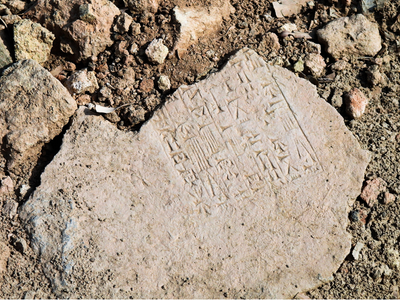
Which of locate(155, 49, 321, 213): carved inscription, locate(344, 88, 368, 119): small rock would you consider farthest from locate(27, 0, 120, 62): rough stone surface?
locate(344, 88, 368, 119): small rock

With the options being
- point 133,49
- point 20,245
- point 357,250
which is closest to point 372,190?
point 357,250

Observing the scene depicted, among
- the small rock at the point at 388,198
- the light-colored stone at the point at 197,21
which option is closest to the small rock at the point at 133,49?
the light-colored stone at the point at 197,21

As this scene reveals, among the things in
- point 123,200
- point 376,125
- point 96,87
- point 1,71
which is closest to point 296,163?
point 376,125

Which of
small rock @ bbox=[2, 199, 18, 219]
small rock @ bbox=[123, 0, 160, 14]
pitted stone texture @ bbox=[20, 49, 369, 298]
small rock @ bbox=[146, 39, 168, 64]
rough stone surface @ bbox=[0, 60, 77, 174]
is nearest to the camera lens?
pitted stone texture @ bbox=[20, 49, 369, 298]

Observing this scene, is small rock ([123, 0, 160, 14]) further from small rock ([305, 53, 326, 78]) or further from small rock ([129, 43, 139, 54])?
small rock ([305, 53, 326, 78])

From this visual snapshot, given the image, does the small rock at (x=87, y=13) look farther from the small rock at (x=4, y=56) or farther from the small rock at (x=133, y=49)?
the small rock at (x=4, y=56)

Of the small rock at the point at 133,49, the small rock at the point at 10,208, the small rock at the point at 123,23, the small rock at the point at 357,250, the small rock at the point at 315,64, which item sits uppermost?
the small rock at the point at 123,23

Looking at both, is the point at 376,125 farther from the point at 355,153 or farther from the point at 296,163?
the point at 296,163
